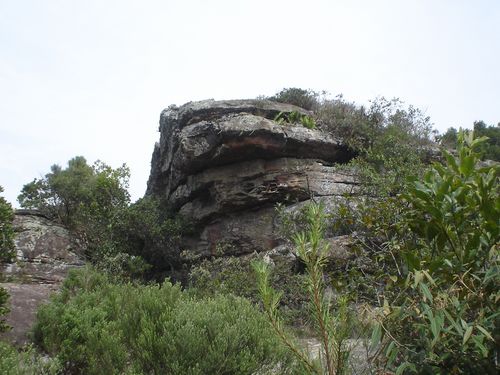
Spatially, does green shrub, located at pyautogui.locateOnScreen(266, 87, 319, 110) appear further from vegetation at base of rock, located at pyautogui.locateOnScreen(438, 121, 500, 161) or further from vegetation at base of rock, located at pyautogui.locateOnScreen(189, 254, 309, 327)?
vegetation at base of rock, located at pyautogui.locateOnScreen(189, 254, 309, 327)

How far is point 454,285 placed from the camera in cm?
247

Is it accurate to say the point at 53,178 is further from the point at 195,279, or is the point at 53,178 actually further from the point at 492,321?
the point at 492,321

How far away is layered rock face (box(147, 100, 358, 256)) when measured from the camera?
1352 cm

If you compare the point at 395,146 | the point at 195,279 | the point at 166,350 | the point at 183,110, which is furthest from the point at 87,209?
the point at 166,350

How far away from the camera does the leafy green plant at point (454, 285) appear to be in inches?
91.5

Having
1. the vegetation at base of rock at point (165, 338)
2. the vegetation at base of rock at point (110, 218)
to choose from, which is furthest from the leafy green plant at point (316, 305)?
the vegetation at base of rock at point (110, 218)

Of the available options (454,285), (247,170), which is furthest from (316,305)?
(247,170)

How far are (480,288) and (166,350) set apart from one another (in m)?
3.48

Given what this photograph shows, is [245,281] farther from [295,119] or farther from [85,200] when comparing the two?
[85,200]

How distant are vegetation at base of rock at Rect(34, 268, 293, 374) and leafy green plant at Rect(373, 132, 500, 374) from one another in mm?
2280

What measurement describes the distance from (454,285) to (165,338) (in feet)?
11.1

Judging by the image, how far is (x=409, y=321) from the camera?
8.98 feet

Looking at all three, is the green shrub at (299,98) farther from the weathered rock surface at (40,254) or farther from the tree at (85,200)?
the weathered rock surface at (40,254)

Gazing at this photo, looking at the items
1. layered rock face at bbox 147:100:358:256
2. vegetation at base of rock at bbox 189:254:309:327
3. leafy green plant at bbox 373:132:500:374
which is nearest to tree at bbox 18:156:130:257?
layered rock face at bbox 147:100:358:256
